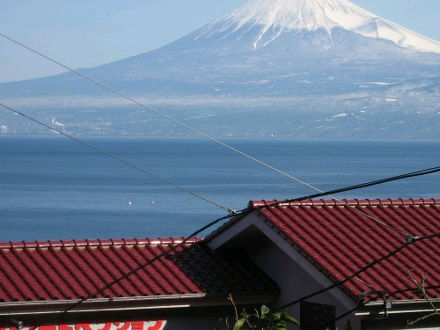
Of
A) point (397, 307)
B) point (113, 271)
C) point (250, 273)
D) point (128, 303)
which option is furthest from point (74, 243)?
point (397, 307)

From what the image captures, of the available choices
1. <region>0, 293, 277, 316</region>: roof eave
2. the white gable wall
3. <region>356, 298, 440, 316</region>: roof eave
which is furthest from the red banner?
<region>356, 298, 440, 316</region>: roof eave

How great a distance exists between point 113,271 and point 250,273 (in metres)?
1.52

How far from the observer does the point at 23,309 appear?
11.2 metres

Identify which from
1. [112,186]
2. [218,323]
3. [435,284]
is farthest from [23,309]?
[112,186]

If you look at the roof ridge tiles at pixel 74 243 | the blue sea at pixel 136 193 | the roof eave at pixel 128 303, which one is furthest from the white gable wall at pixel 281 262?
the blue sea at pixel 136 193

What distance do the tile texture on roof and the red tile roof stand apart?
2.32 feet

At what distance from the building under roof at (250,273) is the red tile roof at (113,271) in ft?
0.04

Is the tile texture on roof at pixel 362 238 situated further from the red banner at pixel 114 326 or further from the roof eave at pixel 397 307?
the red banner at pixel 114 326

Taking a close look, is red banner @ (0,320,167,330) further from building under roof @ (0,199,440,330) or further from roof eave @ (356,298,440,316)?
roof eave @ (356,298,440,316)

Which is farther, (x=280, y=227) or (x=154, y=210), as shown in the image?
(x=154, y=210)

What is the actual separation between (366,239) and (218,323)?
5.75ft

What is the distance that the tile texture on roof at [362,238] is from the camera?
11547mm

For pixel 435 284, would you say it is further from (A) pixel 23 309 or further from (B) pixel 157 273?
(A) pixel 23 309

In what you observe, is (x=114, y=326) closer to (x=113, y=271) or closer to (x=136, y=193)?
(x=113, y=271)
